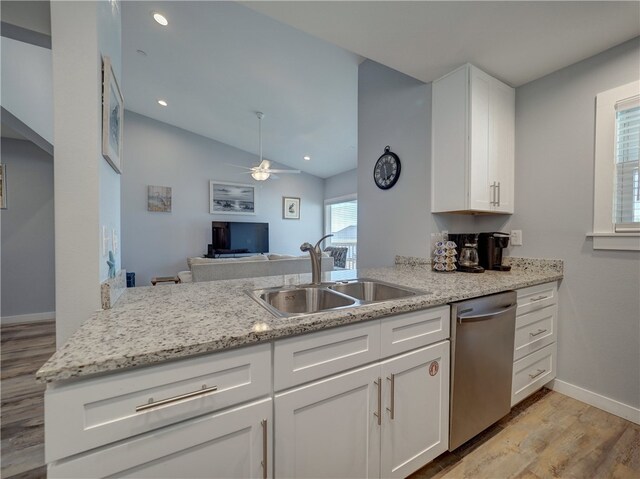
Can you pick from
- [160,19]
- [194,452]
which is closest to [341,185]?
[160,19]

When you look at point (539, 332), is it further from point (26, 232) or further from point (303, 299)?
point (26, 232)

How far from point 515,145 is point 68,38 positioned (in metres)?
2.78

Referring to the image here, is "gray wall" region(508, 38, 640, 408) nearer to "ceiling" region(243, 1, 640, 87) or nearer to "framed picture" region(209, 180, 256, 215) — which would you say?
"ceiling" region(243, 1, 640, 87)

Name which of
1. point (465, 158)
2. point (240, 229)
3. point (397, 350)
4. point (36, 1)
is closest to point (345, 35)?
point (465, 158)

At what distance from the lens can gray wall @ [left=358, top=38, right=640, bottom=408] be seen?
67.0 inches

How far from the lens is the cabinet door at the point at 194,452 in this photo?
65 centimetres

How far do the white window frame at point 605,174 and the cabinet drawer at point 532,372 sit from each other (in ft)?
2.67

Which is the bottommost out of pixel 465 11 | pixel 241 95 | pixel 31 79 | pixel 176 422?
pixel 176 422

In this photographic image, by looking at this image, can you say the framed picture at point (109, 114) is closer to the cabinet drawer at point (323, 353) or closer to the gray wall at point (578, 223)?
the cabinet drawer at point (323, 353)

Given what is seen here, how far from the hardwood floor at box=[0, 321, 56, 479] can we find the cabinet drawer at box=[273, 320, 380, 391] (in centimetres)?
151

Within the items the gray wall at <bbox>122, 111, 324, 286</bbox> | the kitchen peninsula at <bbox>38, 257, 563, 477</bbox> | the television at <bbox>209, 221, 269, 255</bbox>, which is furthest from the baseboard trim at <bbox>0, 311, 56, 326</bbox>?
the kitchen peninsula at <bbox>38, 257, 563, 477</bbox>

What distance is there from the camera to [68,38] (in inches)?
38.6

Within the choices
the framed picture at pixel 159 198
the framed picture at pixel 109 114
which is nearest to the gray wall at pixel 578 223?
the framed picture at pixel 109 114

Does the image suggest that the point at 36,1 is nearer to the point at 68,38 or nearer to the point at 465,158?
the point at 68,38
